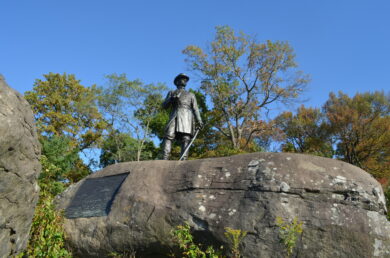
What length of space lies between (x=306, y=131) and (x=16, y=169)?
25.8 metres

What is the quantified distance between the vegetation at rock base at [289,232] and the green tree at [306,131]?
70.4 feet

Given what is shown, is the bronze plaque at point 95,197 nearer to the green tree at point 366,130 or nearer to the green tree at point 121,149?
the green tree at point 121,149

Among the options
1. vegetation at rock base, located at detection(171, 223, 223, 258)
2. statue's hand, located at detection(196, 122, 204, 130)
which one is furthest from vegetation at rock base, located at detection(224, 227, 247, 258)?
statue's hand, located at detection(196, 122, 204, 130)

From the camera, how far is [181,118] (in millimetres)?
7711

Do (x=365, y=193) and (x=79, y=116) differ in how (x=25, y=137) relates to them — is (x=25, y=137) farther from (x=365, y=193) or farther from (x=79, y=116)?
(x=79, y=116)

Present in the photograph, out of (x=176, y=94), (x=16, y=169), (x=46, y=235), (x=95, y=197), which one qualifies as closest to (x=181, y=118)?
(x=176, y=94)

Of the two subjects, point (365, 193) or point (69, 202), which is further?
point (69, 202)

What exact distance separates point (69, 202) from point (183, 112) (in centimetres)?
308

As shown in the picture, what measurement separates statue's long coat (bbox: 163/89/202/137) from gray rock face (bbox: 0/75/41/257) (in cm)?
374

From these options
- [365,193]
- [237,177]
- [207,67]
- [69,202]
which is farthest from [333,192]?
[207,67]

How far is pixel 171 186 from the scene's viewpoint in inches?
212

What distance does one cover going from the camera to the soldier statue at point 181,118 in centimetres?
761

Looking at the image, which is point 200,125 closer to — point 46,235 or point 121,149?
point 46,235

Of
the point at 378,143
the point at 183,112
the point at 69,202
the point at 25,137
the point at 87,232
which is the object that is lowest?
the point at 87,232
